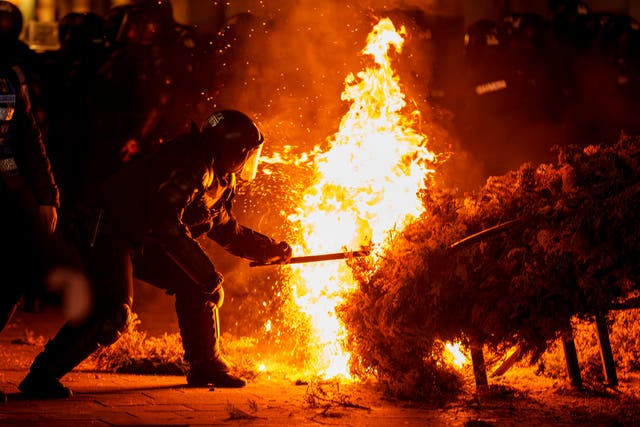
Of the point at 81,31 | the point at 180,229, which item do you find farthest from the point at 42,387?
the point at 81,31

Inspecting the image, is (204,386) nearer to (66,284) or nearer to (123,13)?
(66,284)

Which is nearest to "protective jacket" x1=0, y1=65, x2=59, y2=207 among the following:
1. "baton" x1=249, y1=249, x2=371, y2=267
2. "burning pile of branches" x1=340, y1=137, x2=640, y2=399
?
"baton" x1=249, y1=249, x2=371, y2=267

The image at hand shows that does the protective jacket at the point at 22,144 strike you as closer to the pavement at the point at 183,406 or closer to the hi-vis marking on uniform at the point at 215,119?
the hi-vis marking on uniform at the point at 215,119

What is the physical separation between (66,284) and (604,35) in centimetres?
1041

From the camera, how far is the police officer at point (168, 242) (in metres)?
4.88

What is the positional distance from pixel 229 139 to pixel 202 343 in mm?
1360

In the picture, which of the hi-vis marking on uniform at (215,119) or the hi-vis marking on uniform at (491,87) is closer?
the hi-vis marking on uniform at (215,119)

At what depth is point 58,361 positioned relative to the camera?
4848mm

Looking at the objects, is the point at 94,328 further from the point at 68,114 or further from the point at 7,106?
the point at 68,114

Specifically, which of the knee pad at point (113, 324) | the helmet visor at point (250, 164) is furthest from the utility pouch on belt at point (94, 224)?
the helmet visor at point (250, 164)

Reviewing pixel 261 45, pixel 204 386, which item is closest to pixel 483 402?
pixel 204 386

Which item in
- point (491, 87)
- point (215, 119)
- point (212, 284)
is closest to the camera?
point (212, 284)

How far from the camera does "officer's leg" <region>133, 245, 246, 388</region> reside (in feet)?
17.9

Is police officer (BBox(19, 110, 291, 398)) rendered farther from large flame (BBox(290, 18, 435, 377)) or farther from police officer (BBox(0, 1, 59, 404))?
large flame (BBox(290, 18, 435, 377))
